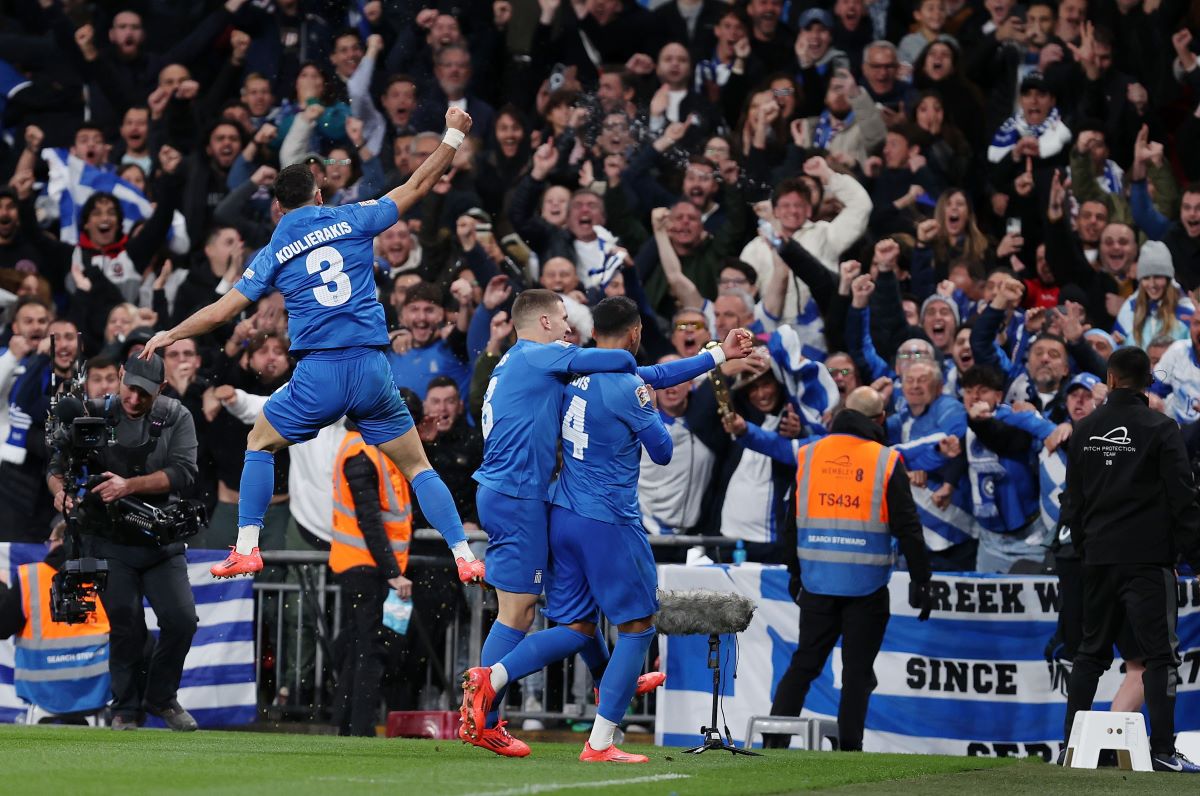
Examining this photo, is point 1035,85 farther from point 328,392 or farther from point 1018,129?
point 328,392

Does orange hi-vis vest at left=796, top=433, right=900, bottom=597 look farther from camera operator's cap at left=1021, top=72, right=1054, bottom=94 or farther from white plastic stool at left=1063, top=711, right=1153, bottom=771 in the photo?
camera operator's cap at left=1021, top=72, right=1054, bottom=94

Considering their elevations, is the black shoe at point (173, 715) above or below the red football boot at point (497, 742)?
below

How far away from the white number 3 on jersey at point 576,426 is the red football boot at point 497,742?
1.39 meters

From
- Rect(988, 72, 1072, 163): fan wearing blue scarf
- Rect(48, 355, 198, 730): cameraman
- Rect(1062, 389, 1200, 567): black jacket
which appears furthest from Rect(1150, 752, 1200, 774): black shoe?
Rect(988, 72, 1072, 163): fan wearing blue scarf

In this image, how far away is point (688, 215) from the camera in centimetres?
1520

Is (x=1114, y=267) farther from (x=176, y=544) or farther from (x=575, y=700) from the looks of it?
(x=176, y=544)

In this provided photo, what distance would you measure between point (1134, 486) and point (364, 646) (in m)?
5.09

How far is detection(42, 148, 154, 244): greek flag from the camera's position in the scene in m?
17.8

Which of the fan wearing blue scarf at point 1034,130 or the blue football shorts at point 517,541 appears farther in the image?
the fan wearing blue scarf at point 1034,130

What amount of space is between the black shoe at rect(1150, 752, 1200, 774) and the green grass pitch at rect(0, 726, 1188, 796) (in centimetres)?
53

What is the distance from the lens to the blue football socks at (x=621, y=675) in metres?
8.52

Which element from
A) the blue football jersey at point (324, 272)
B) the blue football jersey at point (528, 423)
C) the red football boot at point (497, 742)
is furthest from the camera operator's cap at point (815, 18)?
the red football boot at point (497, 742)

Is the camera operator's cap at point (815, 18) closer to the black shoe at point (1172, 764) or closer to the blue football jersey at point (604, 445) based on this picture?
the black shoe at point (1172, 764)

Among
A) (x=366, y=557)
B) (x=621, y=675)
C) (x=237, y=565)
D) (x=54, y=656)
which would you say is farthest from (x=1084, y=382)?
(x=54, y=656)
